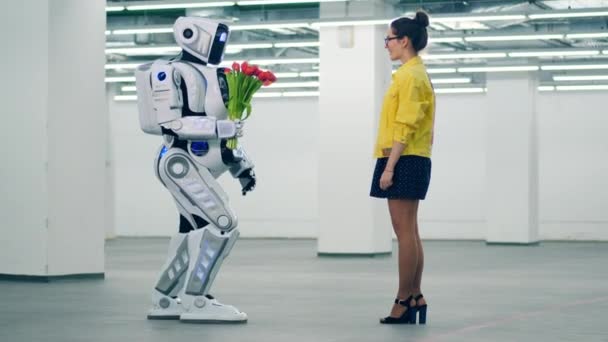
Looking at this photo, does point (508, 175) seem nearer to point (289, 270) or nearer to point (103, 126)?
point (289, 270)

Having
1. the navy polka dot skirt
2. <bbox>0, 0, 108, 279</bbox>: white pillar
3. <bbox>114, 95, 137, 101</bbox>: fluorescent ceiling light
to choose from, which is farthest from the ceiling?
the navy polka dot skirt

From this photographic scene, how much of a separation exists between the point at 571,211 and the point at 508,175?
3.92m

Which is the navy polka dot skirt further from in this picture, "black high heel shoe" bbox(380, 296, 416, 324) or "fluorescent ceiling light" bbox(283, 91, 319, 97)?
"fluorescent ceiling light" bbox(283, 91, 319, 97)

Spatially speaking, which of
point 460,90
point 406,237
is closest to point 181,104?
point 406,237

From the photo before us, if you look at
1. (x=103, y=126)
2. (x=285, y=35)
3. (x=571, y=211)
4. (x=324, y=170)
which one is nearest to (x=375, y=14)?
(x=324, y=170)

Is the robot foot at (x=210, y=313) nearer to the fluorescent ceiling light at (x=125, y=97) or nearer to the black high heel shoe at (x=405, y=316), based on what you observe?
the black high heel shoe at (x=405, y=316)

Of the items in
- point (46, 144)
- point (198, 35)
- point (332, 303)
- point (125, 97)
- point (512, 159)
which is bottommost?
point (332, 303)

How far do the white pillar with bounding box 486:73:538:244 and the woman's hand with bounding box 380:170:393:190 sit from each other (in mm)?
17701

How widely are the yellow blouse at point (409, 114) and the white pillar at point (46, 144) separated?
5243 millimetres

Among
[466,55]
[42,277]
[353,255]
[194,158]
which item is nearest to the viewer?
[194,158]

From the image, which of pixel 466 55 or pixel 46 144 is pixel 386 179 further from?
pixel 466 55

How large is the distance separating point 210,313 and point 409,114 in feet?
5.98

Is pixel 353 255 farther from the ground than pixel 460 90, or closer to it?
closer to it

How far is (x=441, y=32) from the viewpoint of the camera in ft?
68.0
